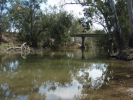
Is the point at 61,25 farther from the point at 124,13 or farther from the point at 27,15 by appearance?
the point at 124,13

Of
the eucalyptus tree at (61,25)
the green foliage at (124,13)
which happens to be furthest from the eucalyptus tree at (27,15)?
the green foliage at (124,13)

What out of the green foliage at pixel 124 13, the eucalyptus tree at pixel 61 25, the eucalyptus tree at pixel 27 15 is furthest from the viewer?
the eucalyptus tree at pixel 27 15

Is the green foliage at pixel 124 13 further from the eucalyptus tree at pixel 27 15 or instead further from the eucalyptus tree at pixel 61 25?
the eucalyptus tree at pixel 27 15

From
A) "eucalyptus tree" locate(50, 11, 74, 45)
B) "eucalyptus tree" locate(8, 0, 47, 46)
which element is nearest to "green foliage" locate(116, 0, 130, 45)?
"eucalyptus tree" locate(50, 11, 74, 45)

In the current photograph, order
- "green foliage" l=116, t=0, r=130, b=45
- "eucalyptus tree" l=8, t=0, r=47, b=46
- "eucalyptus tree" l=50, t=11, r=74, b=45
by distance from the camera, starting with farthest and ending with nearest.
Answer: "eucalyptus tree" l=8, t=0, r=47, b=46
"eucalyptus tree" l=50, t=11, r=74, b=45
"green foliage" l=116, t=0, r=130, b=45

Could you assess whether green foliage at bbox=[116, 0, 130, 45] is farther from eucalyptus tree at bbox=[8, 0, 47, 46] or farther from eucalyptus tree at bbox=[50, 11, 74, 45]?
eucalyptus tree at bbox=[8, 0, 47, 46]

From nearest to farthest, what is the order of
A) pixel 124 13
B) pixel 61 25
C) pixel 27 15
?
pixel 124 13, pixel 61 25, pixel 27 15

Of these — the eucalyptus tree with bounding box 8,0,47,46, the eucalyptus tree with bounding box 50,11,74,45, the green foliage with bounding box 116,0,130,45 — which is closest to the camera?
the green foliage with bounding box 116,0,130,45

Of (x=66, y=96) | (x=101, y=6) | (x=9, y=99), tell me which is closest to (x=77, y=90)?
(x=66, y=96)

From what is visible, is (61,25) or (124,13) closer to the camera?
(124,13)

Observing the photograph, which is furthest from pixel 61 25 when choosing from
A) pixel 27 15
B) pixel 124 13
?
pixel 124 13

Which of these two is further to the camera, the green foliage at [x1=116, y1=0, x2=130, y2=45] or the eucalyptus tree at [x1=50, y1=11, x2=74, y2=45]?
the eucalyptus tree at [x1=50, y1=11, x2=74, y2=45]

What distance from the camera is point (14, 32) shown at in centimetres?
4144

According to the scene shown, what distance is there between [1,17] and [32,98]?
2960 centimetres
